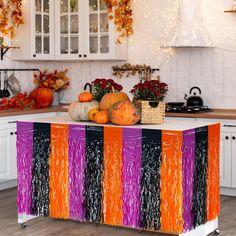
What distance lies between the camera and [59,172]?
5359mm

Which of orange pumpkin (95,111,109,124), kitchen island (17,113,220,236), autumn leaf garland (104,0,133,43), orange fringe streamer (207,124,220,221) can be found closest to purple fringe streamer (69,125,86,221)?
kitchen island (17,113,220,236)

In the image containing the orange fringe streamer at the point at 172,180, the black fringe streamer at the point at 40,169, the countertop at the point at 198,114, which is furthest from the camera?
the countertop at the point at 198,114

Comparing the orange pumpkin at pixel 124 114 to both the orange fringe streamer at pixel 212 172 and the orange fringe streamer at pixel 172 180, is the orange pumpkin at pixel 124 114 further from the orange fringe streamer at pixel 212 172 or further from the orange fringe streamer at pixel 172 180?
the orange fringe streamer at pixel 212 172

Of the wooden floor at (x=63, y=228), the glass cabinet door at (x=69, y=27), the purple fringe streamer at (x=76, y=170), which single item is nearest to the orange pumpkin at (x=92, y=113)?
the purple fringe streamer at (x=76, y=170)

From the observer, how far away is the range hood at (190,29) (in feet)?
23.3

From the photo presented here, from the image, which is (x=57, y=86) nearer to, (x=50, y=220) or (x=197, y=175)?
(x=50, y=220)

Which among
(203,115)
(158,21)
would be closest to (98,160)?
(203,115)

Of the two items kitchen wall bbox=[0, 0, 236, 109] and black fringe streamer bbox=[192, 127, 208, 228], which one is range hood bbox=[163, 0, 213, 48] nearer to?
kitchen wall bbox=[0, 0, 236, 109]

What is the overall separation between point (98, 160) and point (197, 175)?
759 mm

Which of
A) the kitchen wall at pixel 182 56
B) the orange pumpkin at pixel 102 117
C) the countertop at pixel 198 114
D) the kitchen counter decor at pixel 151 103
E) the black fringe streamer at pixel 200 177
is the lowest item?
the black fringe streamer at pixel 200 177

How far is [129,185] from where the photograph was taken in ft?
16.6

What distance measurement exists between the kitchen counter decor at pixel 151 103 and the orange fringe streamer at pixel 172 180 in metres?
0.32

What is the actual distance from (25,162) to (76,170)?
1.56 feet

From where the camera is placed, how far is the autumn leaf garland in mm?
7680
